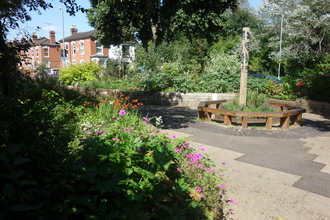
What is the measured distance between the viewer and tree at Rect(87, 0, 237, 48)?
18.2 meters

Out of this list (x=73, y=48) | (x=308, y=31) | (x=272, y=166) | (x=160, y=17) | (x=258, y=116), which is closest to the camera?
(x=272, y=166)

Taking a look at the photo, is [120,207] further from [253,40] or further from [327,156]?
[253,40]

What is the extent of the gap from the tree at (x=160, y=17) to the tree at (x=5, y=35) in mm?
10522

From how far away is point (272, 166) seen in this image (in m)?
5.09

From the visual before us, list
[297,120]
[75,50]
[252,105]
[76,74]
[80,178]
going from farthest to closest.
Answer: [75,50] → [76,74] → [252,105] → [297,120] → [80,178]

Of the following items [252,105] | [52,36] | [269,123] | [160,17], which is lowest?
[269,123]

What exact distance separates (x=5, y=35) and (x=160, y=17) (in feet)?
46.9

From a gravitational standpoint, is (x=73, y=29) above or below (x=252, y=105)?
above

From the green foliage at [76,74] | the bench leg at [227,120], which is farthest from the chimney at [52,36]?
the bench leg at [227,120]

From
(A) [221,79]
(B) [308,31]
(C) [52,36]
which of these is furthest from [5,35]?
(C) [52,36]

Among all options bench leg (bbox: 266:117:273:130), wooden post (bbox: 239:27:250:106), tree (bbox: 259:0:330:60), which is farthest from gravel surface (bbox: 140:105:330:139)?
tree (bbox: 259:0:330:60)

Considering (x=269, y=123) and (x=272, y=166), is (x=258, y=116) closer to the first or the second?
(x=269, y=123)

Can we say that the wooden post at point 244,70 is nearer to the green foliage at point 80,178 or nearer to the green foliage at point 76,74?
the green foliage at point 80,178

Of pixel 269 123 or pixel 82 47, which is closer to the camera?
pixel 269 123
